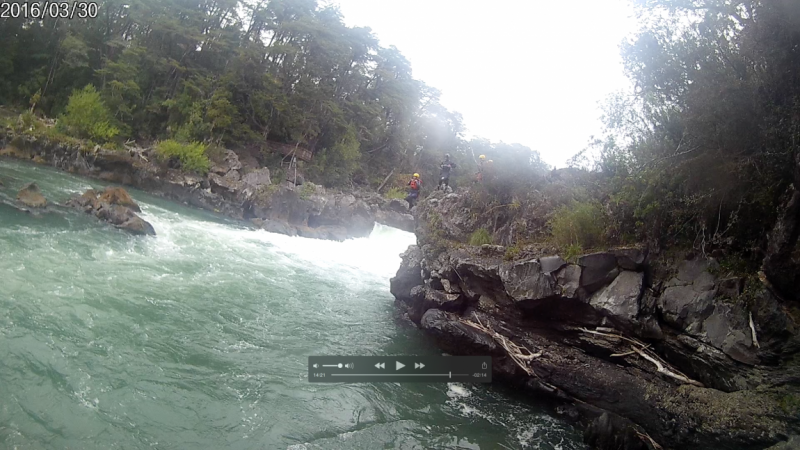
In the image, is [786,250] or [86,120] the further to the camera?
[86,120]

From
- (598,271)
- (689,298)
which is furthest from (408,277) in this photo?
(689,298)

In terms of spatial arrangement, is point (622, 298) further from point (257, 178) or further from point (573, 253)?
point (257, 178)

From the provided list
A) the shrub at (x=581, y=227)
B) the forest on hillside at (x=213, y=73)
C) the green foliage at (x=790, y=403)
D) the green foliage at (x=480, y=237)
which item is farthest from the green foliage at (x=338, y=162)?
the green foliage at (x=790, y=403)

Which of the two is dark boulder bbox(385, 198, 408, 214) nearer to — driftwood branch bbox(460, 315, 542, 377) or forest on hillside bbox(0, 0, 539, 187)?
forest on hillside bbox(0, 0, 539, 187)

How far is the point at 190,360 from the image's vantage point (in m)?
7.17

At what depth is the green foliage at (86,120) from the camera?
1014 inches

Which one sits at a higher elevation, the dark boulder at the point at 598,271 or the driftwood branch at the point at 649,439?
the dark boulder at the point at 598,271

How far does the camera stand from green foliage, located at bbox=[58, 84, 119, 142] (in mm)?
25766

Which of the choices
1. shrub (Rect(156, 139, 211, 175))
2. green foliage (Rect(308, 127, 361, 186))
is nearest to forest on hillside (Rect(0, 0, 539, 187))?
green foliage (Rect(308, 127, 361, 186))

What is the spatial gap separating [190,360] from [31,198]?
10.5 meters

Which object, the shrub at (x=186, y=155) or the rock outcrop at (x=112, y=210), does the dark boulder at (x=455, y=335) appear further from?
the shrub at (x=186, y=155)

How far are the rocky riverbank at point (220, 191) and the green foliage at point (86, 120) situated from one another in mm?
2326

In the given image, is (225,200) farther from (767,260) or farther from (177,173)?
(767,260)

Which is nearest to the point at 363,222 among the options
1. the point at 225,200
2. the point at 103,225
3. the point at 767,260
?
the point at 225,200
